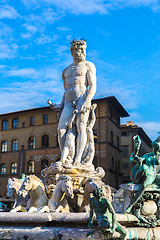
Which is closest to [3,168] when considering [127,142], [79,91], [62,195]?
[127,142]

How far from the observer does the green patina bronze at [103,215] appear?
18.0ft

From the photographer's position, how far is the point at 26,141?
5084 centimetres

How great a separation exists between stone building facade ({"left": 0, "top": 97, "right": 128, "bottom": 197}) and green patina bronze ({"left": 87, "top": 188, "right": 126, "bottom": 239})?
1550 inches

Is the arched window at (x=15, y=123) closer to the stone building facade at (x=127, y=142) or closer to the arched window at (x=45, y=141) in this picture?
the arched window at (x=45, y=141)

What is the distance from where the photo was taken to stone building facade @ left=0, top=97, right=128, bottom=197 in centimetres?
4688

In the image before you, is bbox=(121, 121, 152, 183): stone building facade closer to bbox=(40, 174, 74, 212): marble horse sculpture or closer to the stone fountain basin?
bbox=(40, 174, 74, 212): marble horse sculpture

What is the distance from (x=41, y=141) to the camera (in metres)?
49.8

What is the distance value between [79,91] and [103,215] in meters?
6.65

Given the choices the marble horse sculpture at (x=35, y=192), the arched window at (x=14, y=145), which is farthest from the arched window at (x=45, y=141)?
the marble horse sculpture at (x=35, y=192)

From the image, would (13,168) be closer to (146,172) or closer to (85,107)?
(85,107)

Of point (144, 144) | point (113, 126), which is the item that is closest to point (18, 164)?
point (113, 126)

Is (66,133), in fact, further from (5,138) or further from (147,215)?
(5,138)

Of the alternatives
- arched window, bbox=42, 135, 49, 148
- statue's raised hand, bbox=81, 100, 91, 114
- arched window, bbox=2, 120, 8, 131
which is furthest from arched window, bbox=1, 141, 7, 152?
statue's raised hand, bbox=81, 100, 91, 114

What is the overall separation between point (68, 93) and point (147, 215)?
576 cm
